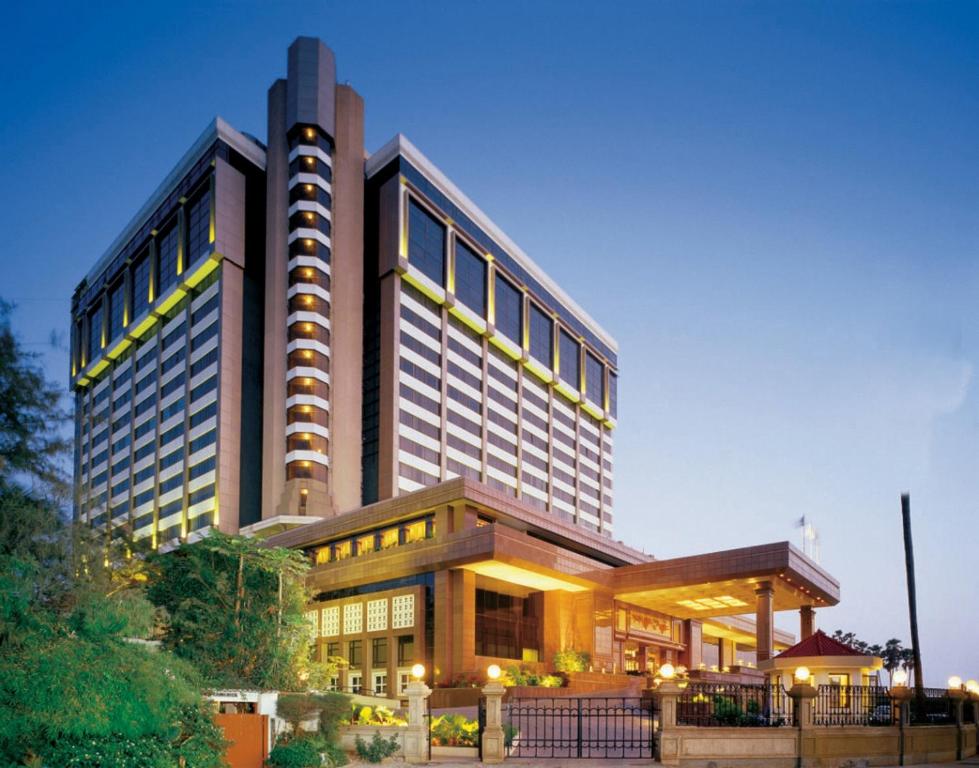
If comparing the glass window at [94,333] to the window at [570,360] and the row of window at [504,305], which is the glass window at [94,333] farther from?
the window at [570,360]

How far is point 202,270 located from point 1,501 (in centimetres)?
7877

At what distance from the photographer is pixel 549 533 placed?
72000 millimetres

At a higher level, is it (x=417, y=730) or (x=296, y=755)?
(x=417, y=730)

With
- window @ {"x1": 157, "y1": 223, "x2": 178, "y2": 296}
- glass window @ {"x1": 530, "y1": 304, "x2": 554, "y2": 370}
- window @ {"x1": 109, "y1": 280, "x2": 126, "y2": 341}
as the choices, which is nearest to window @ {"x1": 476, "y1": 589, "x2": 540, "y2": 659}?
window @ {"x1": 157, "y1": 223, "x2": 178, "y2": 296}

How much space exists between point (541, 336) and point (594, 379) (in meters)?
20.8

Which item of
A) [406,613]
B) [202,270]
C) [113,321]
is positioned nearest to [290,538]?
[406,613]

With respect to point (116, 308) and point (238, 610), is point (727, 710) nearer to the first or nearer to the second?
point (238, 610)

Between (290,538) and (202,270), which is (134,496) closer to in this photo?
(202,270)

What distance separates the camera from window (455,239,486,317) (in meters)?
108

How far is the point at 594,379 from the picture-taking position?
481ft

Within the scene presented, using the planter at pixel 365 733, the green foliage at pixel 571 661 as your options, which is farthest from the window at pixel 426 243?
the planter at pixel 365 733

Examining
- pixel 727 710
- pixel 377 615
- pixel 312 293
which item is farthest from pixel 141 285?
pixel 727 710

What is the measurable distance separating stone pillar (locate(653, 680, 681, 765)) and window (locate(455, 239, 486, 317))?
82.6 meters

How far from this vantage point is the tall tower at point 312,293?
8856 centimetres
